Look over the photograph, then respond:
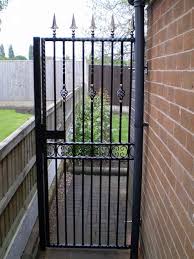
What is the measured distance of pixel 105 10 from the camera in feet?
32.9

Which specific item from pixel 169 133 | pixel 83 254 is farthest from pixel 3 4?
pixel 169 133

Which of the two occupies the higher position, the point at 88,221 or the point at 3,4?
the point at 3,4

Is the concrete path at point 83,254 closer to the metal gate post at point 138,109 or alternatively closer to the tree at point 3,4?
the metal gate post at point 138,109

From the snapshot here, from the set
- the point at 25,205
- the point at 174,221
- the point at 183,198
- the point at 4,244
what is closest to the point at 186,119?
the point at 183,198

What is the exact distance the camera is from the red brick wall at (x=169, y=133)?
5.70 ft

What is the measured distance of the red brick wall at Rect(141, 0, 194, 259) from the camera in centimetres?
174

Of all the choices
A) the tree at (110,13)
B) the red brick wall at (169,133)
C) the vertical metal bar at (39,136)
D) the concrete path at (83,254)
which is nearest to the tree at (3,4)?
the tree at (110,13)

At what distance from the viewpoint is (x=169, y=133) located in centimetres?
220

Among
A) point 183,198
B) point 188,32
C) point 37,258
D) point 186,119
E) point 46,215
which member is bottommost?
point 37,258

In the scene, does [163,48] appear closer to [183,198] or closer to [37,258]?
[183,198]

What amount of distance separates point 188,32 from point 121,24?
827 cm

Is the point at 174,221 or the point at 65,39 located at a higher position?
the point at 65,39

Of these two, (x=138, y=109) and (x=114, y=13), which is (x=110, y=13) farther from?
(x=138, y=109)

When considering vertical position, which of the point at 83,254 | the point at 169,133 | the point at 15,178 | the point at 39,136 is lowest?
the point at 83,254
